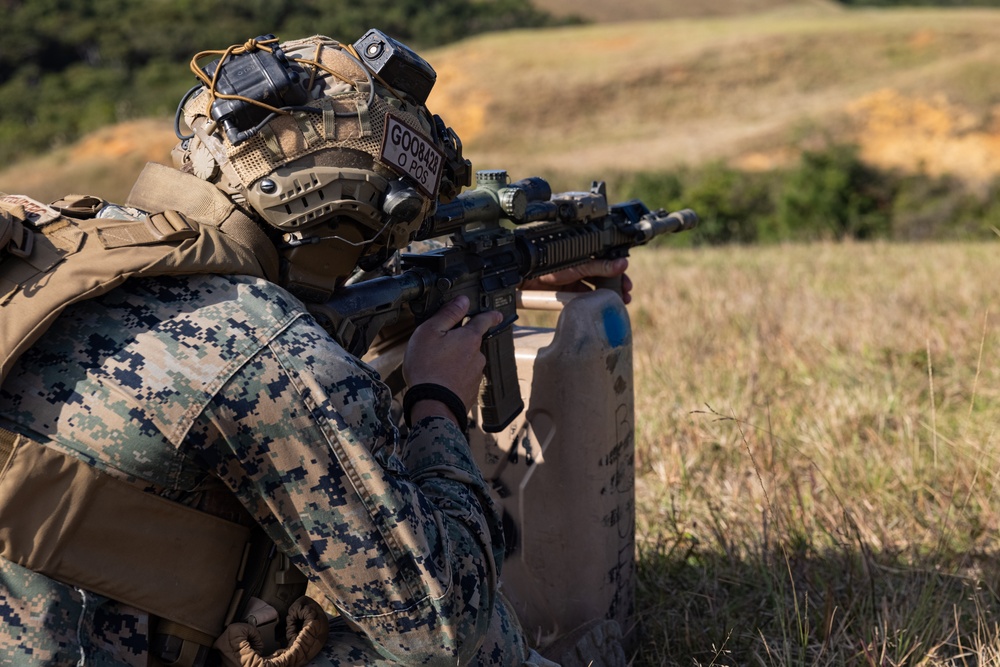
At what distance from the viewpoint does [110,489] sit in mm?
1683

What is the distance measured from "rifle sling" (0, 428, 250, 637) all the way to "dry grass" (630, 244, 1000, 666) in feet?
4.86

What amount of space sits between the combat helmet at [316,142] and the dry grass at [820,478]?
1.33m

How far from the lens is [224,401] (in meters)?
1.68

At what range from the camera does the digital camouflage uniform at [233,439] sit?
1.67 meters

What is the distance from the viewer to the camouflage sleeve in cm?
170

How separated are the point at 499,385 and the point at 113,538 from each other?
4.34ft

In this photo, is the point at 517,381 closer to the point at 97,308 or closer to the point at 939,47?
the point at 97,308

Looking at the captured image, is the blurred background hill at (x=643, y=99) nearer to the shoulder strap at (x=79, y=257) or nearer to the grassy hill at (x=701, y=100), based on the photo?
the grassy hill at (x=701, y=100)

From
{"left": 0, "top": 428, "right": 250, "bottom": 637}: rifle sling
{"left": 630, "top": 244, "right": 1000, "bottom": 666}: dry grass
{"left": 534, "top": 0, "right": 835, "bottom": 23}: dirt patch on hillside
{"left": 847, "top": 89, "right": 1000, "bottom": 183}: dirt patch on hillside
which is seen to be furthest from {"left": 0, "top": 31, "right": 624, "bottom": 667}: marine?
{"left": 534, "top": 0, "right": 835, "bottom": 23}: dirt patch on hillside

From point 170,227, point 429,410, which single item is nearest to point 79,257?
point 170,227

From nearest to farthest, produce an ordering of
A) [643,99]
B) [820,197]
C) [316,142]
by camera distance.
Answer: [316,142] < [820,197] < [643,99]

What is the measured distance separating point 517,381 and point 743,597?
111cm

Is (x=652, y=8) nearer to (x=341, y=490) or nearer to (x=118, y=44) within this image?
(x=118, y=44)

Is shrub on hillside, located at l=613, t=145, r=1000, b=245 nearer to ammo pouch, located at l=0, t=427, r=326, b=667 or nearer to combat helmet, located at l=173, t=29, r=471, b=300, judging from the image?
combat helmet, located at l=173, t=29, r=471, b=300
